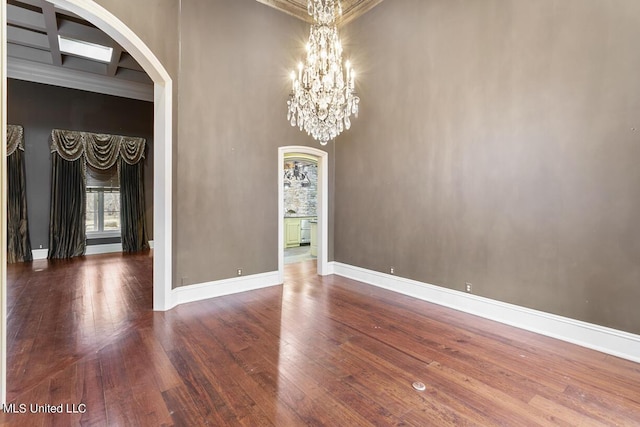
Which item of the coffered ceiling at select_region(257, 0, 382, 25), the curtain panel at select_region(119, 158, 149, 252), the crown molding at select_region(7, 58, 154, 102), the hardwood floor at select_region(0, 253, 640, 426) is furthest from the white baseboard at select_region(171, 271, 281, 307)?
the crown molding at select_region(7, 58, 154, 102)

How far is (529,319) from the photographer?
3439 mm

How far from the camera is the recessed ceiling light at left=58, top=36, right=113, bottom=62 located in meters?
5.87

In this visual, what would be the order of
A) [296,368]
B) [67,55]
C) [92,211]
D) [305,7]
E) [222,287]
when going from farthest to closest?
[92,211]
[67,55]
[305,7]
[222,287]
[296,368]

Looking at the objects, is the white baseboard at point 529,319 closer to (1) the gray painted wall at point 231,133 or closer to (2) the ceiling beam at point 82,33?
(1) the gray painted wall at point 231,133

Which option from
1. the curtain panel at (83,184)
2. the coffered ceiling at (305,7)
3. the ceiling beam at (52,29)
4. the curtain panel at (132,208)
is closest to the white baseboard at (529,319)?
the coffered ceiling at (305,7)

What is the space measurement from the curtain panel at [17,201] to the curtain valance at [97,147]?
0.62 metres

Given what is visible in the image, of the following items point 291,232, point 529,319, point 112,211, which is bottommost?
point 529,319

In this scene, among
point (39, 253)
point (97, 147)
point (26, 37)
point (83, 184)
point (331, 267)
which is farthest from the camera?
point (97, 147)

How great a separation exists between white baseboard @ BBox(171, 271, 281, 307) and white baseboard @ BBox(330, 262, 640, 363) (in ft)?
6.35

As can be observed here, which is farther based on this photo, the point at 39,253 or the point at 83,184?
the point at 83,184

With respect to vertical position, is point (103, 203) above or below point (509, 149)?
below

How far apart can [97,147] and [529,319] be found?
9.67 m

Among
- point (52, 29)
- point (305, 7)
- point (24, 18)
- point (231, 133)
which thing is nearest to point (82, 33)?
point (52, 29)

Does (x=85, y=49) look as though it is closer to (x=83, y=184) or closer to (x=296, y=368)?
(x=83, y=184)
